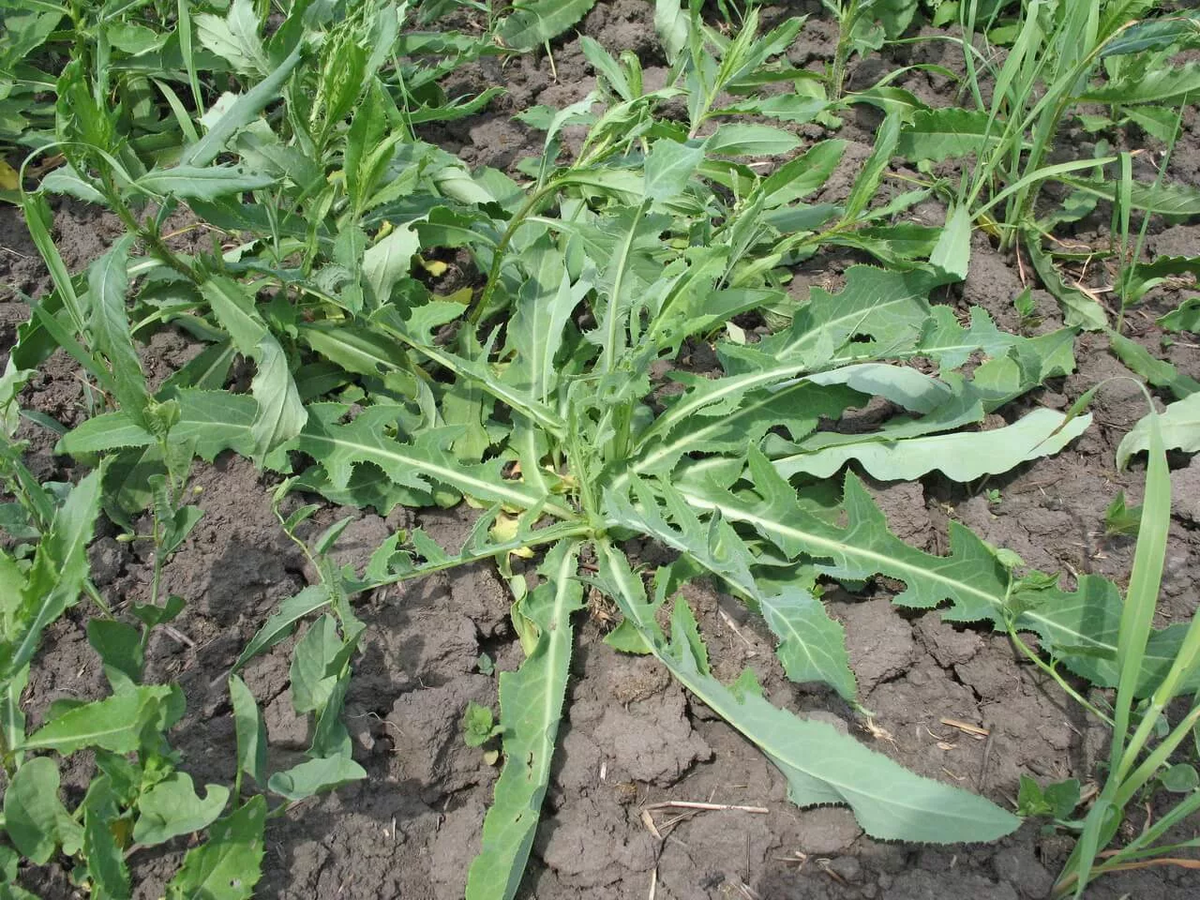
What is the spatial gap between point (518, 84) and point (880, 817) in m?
2.41

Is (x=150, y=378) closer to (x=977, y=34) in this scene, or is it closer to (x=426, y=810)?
(x=426, y=810)

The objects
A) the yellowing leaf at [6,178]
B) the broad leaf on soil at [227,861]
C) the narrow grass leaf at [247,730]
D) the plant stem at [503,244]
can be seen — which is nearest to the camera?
the broad leaf on soil at [227,861]

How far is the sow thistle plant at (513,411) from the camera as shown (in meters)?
1.66

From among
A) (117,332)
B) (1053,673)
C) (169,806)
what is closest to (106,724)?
(169,806)

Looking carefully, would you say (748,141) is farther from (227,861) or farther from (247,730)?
(227,861)

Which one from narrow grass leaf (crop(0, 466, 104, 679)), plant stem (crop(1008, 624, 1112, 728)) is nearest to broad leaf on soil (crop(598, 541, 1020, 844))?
plant stem (crop(1008, 624, 1112, 728))

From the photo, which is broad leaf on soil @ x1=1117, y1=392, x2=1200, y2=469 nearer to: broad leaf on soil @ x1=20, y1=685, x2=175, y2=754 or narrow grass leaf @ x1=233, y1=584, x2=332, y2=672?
narrow grass leaf @ x1=233, y1=584, x2=332, y2=672

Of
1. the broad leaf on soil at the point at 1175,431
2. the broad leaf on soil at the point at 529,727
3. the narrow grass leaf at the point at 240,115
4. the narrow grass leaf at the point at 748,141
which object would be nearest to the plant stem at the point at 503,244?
the narrow grass leaf at the point at 748,141

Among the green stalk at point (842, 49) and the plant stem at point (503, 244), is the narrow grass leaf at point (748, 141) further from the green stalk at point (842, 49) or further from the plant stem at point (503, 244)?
the green stalk at point (842, 49)

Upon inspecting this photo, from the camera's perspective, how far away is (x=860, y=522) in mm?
2014

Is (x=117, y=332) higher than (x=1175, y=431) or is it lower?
higher

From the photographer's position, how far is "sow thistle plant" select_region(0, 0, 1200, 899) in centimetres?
166

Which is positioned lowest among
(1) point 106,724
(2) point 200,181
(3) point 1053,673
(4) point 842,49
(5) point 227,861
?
(3) point 1053,673

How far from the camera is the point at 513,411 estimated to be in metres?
2.35
